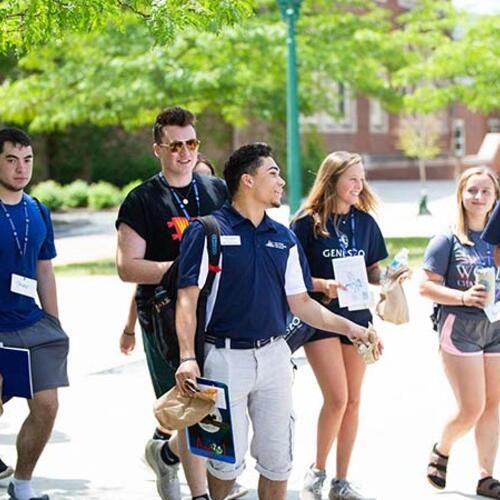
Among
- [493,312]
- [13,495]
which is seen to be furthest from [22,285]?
[493,312]

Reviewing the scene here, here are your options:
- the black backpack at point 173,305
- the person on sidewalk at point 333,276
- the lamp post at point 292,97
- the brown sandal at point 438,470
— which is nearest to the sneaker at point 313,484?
the person on sidewalk at point 333,276

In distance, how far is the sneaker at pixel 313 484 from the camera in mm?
6504

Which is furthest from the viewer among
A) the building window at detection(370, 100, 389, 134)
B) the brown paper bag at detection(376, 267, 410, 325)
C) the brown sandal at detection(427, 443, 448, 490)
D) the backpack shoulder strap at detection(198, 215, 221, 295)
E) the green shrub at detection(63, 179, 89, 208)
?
the building window at detection(370, 100, 389, 134)

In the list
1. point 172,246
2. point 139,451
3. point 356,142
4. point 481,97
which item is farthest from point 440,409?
point 356,142

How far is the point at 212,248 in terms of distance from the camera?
5234 mm

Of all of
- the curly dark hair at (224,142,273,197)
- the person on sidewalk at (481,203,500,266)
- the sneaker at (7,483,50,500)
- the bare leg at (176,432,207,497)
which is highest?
the curly dark hair at (224,142,273,197)

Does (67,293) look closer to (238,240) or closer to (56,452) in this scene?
(56,452)

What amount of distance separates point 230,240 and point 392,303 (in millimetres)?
1504

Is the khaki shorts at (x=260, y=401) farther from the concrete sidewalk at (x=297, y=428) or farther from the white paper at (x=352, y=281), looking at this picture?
the concrete sidewalk at (x=297, y=428)

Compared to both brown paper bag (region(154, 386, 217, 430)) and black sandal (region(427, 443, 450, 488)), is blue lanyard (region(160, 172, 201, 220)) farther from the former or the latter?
black sandal (region(427, 443, 450, 488))

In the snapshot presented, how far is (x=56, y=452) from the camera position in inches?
309

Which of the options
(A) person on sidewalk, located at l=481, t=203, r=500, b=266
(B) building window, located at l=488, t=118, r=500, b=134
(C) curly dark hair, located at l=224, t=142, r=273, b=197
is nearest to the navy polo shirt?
(C) curly dark hair, located at l=224, t=142, r=273, b=197

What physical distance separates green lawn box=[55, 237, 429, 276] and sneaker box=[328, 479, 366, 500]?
12094 millimetres

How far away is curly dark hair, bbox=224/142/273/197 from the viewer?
17.6 feet
